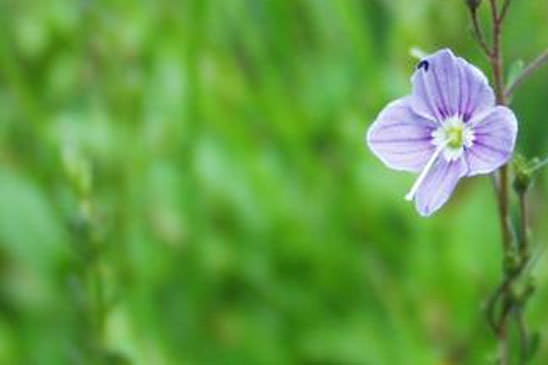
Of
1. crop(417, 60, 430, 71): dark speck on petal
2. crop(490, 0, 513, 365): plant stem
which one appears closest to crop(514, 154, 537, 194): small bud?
crop(490, 0, 513, 365): plant stem

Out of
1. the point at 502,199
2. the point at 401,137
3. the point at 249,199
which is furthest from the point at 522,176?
the point at 249,199

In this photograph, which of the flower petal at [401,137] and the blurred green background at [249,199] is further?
the blurred green background at [249,199]

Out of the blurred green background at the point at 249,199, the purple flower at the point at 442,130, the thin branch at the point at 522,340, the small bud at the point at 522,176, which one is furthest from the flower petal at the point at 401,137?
the blurred green background at the point at 249,199

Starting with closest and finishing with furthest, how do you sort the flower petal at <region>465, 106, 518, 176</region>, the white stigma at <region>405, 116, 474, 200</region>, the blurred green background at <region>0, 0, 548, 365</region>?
the flower petal at <region>465, 106, 518, 176</region> < the white stigma at <region>405, 116, 474, 200</region> < the blurred green background at <region>0, 0, 548, 365</region>

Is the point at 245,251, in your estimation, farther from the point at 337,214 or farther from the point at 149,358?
the point at 149,358

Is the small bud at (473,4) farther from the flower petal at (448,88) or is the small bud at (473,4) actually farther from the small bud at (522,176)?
the small bud at (522,176)

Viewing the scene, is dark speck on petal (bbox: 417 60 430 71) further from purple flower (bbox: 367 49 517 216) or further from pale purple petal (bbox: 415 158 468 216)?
pale purple petal (bbox: 415 158 468 216)

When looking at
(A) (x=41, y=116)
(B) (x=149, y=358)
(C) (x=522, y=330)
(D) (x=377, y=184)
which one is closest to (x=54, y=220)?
(A) (x=41, y=116)
